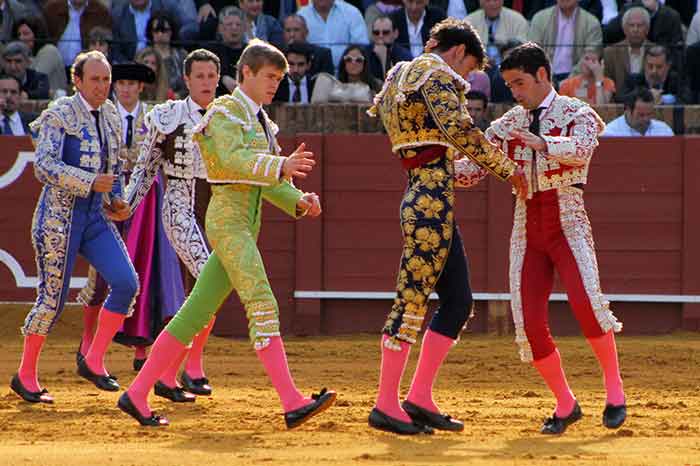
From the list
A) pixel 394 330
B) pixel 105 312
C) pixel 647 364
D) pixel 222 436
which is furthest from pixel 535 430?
pixel 647 364

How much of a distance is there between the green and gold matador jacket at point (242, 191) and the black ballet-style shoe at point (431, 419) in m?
0.64

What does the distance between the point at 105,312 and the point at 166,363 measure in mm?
1255

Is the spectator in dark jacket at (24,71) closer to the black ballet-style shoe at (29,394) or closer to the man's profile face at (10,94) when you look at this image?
the man's profile face at (10,94)

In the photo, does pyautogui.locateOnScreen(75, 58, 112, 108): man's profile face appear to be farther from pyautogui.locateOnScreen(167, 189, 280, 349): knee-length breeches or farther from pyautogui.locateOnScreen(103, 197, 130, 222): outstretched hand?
pyautogui.locateOnScreen(167, 189, 280, 349): knee-length breeches

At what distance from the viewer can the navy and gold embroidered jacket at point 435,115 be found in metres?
5.26

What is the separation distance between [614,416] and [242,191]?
5.45 ft

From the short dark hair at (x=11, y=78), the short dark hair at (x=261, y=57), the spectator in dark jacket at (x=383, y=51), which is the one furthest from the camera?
the spectator in dark jacket at (x=383, y=51)

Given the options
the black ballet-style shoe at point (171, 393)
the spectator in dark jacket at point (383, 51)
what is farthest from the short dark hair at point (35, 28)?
the black ballet-style shoe at point (171, 393)

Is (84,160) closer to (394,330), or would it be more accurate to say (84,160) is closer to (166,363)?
(166,363)

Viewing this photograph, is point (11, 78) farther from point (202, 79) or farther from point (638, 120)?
point (638, 120)

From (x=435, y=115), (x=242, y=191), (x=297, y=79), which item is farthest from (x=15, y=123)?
(x=435, y=115)

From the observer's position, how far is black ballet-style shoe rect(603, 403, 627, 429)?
18.1ft

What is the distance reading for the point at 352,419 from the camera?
584 cm

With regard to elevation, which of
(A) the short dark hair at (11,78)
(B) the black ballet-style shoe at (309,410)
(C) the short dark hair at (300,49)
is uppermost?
(C) the short dark hair at (300,49)
